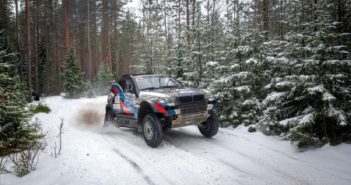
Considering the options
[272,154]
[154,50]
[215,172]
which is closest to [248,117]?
[272,154]

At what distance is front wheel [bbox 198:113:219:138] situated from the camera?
7020mm

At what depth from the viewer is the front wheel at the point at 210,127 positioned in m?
7.02

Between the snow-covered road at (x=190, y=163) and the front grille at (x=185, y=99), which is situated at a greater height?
the front grille at (x=185, y=99)

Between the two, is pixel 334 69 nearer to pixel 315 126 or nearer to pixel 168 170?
pixel 315 126

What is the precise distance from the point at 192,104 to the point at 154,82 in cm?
192

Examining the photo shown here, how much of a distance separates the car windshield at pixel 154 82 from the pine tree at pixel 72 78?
58.1 feet

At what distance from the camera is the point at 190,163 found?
5090mm

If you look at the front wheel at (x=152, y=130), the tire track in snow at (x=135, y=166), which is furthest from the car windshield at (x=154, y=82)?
the tire track in snow at (x=135, y=166)

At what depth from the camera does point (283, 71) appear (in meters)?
7.63

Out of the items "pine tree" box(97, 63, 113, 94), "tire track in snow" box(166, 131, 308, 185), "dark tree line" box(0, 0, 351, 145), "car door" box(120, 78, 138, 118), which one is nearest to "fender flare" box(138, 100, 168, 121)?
"car door" box(120, 78, 138, 118)

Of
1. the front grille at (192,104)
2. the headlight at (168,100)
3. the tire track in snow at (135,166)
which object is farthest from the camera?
the front grille at (192,104)

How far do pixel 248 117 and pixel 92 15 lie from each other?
2773cm

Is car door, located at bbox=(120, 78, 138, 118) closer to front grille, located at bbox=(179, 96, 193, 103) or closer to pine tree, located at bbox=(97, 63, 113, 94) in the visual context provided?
front grille, located at bbox=(179, 96, 193, 103)

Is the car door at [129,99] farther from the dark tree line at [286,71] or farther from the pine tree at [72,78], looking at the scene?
the pine tree at [72,78]
